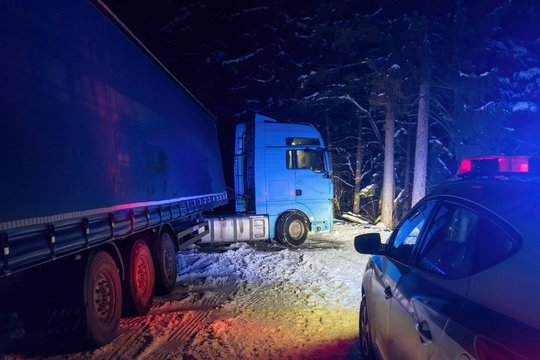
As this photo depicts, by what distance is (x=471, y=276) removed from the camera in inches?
69.6

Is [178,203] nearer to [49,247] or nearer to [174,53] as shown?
[49,247]

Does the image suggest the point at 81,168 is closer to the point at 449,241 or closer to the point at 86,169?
the point at 86,169

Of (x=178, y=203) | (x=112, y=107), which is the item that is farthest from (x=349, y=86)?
(x=112, y=107)

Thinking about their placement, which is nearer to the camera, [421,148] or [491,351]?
[491,351]

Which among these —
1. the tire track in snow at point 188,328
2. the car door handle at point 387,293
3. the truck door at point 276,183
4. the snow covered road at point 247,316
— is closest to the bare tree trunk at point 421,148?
the truck door at point 276,183

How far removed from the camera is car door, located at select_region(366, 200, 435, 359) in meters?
2.61

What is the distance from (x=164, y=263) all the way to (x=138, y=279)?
92 centimetres

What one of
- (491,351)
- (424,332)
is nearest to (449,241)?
(424,332)

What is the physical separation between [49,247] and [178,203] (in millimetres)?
3924

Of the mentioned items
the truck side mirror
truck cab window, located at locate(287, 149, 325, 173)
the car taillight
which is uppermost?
truck cab window, located at locate(287, 149, 325, 173)

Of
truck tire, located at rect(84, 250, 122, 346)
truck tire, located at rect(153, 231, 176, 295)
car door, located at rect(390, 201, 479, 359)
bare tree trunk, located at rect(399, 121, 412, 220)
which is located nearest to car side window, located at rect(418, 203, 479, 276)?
car door, located at rect(390, 201, 479, 359)

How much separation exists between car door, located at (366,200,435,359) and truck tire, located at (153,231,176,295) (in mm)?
3856

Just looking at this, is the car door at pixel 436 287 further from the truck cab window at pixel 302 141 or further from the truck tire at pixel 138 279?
the truck cab window at pixel 302 141

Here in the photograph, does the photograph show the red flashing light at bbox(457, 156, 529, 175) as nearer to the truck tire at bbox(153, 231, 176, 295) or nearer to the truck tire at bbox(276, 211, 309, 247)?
the truck tire at bbox(153, 231, 176, 295)
